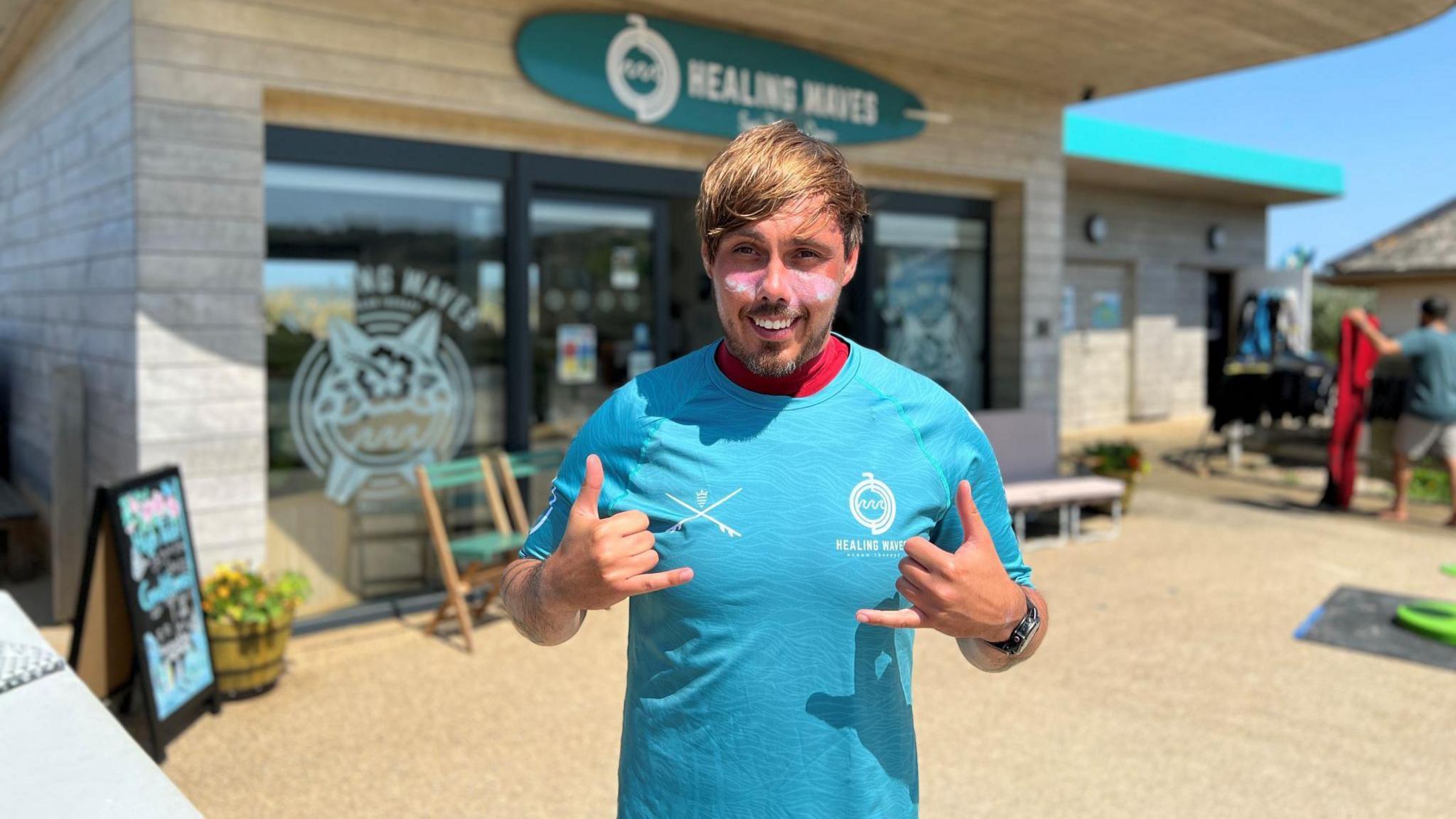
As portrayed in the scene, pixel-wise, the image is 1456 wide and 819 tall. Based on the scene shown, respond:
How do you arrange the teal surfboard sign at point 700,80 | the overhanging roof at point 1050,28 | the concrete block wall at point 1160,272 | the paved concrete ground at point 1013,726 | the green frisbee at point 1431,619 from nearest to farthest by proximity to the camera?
the paved concrete ground at point 1013,726, the green frisbee at point 1431,619, the teal surfboard sign at point 700,80, the overhanging roof at point 1050,28, the concrete block wall at point 1160,272

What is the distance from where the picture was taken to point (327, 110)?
5457 mm

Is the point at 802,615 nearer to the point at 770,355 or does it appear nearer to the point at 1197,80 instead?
the point at 770,355

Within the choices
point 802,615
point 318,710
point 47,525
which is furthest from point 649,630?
point 47,525

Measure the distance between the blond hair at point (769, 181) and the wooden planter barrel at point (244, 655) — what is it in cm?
361

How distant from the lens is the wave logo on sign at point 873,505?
1593 mm

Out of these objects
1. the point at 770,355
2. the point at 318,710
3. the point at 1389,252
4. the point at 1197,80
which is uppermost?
the point at 1197,80

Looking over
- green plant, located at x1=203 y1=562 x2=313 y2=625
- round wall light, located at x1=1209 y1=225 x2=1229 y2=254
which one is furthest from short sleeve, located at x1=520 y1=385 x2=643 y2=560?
round wall light, located at x1=1209 y1=225 x2=1229 y2=254

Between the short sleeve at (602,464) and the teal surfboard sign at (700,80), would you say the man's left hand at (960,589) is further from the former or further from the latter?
the teal surfboard sign at (700,80)

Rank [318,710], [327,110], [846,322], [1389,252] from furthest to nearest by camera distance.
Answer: [1389,252] < [846,322] < [327,110] < [318,710]

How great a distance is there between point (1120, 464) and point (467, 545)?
5269 millimetres

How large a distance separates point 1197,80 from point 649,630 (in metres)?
8.15

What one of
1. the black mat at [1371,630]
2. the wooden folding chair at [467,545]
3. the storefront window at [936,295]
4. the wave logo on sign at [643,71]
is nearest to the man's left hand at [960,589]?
the wooden folding chair at [467,545]

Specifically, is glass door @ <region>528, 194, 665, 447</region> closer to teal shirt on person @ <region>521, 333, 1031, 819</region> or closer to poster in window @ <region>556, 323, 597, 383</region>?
poster in window @ <region>556, 323, 597, 383</region>

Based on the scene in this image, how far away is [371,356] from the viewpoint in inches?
224
